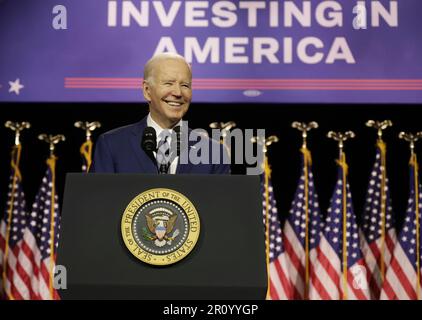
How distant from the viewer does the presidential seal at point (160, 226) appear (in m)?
1.93

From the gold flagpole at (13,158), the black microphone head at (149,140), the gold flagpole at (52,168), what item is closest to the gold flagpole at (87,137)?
the gold flagpole at (52,168)

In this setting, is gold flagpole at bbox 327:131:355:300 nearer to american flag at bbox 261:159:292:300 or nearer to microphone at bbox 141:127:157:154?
american flag at bbox 261:159:292:300

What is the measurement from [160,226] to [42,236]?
3.63m

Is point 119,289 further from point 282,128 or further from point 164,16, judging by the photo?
point 282,128

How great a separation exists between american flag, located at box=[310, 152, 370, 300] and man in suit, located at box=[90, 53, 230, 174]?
285 cm

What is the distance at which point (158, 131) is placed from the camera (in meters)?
2.63

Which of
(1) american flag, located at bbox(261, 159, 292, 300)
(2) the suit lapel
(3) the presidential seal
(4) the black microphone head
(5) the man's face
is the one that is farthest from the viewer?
(1) american flag, located at bbox(261, 159, 292, 300)

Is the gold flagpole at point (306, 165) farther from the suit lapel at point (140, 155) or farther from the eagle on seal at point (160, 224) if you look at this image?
the eagle on seal at point (160, 224)

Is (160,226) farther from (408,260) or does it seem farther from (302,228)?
(408,260)

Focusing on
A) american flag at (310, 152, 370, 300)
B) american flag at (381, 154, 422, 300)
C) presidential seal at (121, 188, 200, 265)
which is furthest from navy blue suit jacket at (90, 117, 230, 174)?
american flag at (381, 154, 422, 300)

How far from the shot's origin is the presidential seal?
193 centimetres

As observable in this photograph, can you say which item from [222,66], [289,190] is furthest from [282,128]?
[222,66]

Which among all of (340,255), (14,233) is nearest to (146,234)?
(340,255)

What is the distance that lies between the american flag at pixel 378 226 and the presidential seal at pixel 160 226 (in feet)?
11.8
